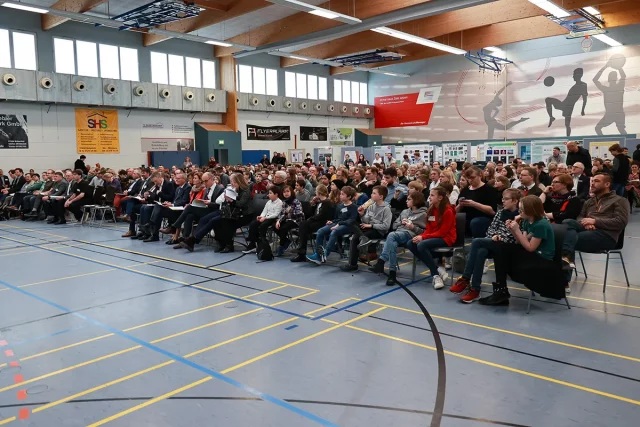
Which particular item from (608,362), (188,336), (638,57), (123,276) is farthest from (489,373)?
(638,57)

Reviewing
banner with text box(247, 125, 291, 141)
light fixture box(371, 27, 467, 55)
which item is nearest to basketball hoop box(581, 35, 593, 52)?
light fixture box(371, 27, 467, 55)

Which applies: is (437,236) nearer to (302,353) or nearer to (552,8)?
(302,353)

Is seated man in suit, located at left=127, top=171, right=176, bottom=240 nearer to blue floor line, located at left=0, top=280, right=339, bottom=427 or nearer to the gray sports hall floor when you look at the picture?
the gray sports hall floor

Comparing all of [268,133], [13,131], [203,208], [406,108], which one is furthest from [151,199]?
[406,108]

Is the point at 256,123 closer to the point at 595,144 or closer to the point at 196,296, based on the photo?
the point at 595,144

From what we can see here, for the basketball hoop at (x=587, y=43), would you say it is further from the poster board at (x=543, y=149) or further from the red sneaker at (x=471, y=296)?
the red sneaker at (x=471, y=296)

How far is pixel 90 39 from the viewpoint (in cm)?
1742

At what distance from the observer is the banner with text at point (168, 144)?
19312 mm

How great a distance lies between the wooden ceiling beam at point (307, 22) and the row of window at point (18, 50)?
22.1 feet

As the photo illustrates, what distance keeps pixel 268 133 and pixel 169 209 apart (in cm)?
1524

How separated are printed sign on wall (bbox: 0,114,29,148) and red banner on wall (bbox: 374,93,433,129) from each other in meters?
18.1

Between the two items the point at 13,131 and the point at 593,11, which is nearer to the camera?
the point at 593,11

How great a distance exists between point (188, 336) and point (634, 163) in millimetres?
13025

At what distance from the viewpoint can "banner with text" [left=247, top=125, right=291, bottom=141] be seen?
2297 centimetres
